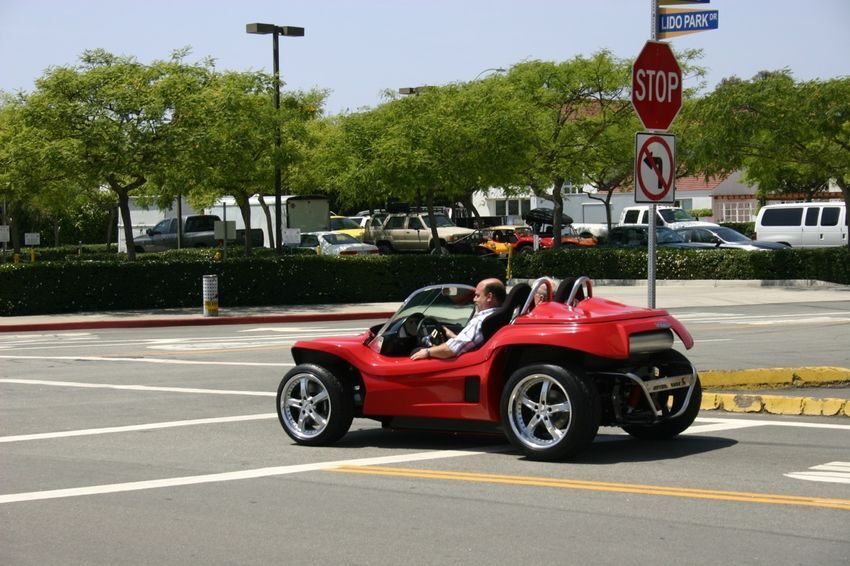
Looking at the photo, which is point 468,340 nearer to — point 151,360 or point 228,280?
point 151,360

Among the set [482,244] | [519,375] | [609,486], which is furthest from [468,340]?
[482,244]

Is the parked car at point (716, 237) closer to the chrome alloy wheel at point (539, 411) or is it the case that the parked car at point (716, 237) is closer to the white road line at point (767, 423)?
the white road line at point (767, 423)

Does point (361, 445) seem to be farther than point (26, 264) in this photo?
No

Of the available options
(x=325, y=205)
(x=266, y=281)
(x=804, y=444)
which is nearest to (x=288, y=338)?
(x=266, y=281)

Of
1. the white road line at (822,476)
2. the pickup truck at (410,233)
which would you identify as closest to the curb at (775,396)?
the white road line at (822,476)

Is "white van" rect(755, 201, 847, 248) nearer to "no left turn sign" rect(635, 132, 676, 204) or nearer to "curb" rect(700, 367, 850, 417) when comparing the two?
"curb" rect(700, 367, 850, 417)

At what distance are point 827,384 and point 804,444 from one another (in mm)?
3475

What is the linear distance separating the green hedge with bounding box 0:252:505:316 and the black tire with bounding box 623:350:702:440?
20.5 meters

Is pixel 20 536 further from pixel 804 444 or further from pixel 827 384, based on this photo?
pixel 827 384

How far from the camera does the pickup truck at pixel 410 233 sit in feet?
163

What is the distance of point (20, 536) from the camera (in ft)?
23.1

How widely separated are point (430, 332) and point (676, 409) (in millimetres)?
2070

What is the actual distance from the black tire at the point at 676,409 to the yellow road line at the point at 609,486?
57.4 inches

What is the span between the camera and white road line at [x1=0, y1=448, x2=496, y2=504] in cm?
823
